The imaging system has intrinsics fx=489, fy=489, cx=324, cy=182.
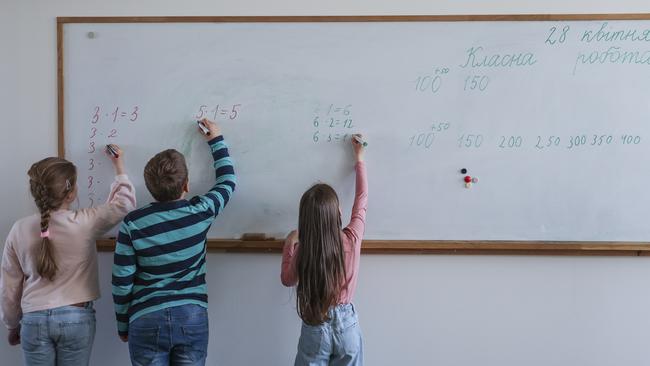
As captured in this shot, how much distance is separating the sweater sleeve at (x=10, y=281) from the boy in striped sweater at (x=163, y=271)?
390 millimetres

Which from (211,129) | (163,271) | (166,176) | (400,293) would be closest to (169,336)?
(163,271)

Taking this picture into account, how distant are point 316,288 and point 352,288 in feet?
0.56

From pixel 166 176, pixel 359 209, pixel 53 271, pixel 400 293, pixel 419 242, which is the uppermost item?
pixel 166 176

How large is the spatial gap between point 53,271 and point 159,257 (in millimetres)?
371

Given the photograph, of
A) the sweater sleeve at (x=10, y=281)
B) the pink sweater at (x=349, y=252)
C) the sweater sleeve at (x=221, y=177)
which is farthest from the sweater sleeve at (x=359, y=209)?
the sweater sleeve at (x=10, y=281)

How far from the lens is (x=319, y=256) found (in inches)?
61.9

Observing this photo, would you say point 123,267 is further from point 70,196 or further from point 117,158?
point 117,158

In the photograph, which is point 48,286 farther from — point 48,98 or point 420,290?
point 420,290

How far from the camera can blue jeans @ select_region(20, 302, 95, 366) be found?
168 cm

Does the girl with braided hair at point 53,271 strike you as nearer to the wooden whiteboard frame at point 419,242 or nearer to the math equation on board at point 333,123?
A: the wooden whiteboard frame at point 419,242

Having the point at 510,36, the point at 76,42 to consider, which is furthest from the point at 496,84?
the point at 76,42

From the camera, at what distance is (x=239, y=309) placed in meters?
1.99

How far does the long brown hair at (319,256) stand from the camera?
61.9 inches

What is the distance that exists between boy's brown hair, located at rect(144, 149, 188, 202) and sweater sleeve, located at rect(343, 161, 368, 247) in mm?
598
